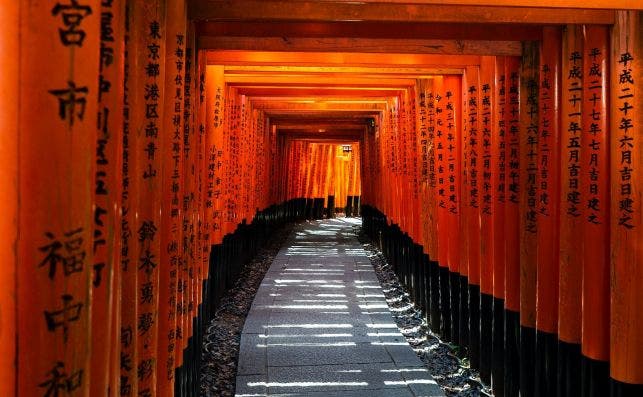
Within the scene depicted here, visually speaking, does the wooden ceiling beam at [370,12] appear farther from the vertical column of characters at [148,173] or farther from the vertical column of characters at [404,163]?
the vertical column of characters at [404,163]

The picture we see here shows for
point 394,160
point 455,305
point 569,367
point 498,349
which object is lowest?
point 498,349

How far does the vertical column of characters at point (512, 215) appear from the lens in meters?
4.69

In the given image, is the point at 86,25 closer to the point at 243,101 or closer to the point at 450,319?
the point at 450,319

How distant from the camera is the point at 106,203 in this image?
198 centimetres

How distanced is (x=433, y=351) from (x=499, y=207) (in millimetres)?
2456

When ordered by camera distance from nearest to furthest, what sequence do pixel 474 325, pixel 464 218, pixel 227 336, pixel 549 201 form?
1. pixel 549 201
2. pixel 474 325
3. pixel 464 218
4. pixel 227 336

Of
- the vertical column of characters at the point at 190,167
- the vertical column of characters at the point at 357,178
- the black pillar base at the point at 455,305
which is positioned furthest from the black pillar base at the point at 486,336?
the vertical column of characters at the point at 357,178

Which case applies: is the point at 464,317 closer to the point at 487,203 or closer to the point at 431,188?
the point at 487,203

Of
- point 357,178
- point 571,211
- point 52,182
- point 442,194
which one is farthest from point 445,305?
point 357,178

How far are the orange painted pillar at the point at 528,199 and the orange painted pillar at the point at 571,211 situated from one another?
1.56 feet

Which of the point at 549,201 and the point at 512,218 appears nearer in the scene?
the point at 549,201

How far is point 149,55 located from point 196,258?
98.0 inches

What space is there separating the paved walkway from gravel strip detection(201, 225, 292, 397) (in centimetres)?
17

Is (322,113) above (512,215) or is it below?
above
